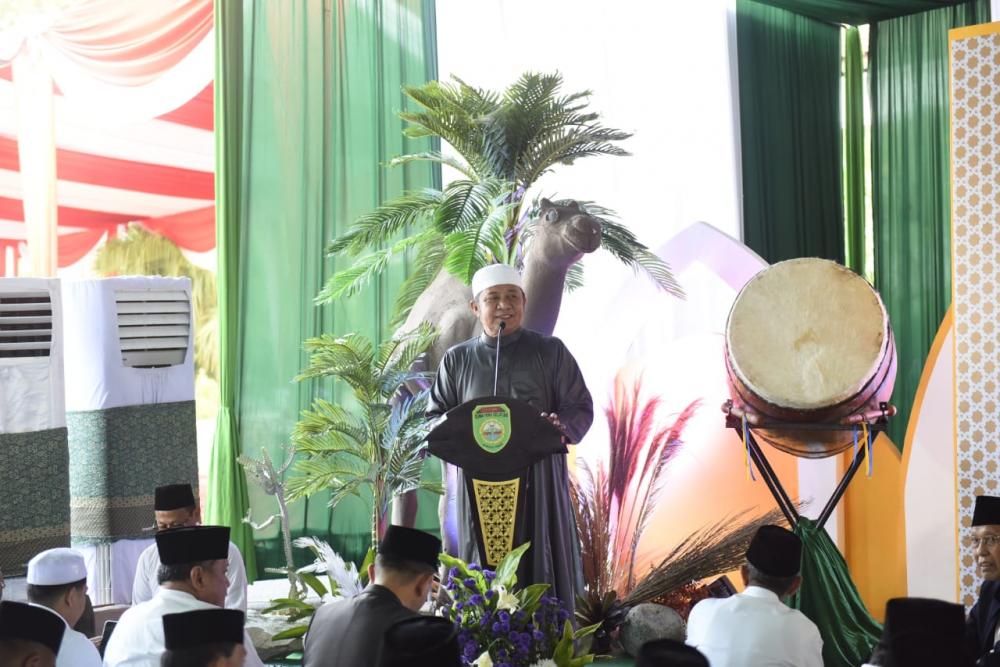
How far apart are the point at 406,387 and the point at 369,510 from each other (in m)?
1.53

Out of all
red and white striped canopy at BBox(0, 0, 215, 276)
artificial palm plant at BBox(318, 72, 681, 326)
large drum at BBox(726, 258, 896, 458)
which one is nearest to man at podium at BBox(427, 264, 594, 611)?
large drum at BBox(726, 258, 896, 458)

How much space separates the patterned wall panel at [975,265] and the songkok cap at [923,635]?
2.95 meters

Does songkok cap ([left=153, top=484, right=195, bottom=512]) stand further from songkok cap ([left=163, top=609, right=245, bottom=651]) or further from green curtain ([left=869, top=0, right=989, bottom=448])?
green curtain ([left=869, top=0, right=989, bottom=448])

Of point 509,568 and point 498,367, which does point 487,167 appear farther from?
point 509,568

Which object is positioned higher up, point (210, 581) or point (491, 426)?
point (491, 426)

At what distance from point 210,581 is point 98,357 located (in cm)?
212

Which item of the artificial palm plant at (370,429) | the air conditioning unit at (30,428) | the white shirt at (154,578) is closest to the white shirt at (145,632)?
the white shirt at (154,578)

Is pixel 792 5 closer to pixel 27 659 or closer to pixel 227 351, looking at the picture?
pixel 227 351

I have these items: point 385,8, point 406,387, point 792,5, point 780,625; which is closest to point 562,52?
point 385,8

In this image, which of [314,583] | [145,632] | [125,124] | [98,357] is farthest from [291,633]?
[125,124]

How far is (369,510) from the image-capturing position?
24.3ft

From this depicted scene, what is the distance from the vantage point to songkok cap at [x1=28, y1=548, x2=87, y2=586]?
10.7 ft

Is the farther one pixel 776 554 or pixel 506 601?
pixel 506 601

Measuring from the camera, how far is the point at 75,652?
9.73ft
